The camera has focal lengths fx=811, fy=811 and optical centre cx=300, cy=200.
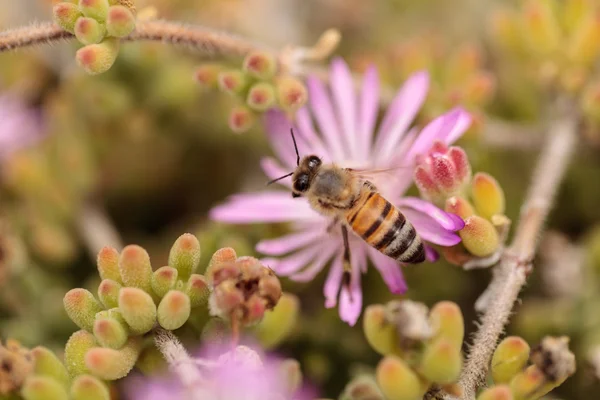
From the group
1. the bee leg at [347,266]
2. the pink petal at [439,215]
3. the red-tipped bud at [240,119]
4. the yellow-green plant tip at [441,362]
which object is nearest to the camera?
the yellow-green plant tip at [441,362]

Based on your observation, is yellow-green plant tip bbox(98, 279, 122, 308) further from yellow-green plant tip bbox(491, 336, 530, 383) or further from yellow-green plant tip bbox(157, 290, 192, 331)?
yellow-green plant tip bbox(491, 336, 530, 383)

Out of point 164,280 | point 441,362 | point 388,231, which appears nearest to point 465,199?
point 388,231

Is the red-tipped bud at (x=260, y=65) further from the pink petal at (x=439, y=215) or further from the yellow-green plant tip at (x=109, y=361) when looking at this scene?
the yellow-green plant tip at (x=109, y=361)

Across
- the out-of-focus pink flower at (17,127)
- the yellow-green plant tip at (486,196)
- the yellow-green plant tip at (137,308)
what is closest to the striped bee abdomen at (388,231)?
the yellow-green plant tip at (486,196)

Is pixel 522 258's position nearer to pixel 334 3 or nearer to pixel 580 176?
pixel 580 176

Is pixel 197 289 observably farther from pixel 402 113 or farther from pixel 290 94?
pixel 402 113
